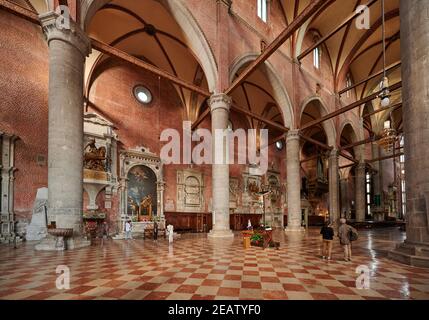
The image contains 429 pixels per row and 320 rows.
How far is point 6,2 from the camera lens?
744cm

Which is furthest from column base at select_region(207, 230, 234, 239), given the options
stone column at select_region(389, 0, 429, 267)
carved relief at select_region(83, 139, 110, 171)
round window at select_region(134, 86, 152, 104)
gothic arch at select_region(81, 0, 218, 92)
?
round window at select_region(134, 86, 152, 104)

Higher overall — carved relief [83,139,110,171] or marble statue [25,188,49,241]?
carved relief [83,139,110,171]

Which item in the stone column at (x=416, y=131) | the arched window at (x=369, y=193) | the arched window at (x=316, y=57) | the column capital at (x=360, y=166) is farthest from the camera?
the arched window at (x=369, y=193)

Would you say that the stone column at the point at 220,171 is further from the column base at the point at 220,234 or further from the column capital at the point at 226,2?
the column capital at the point at 226,2

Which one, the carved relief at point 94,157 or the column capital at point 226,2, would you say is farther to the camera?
the carved relief at point 94,157

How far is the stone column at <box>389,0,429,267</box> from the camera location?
606 cm

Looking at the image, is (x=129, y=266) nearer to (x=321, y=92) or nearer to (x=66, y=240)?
(x=66, y=240)

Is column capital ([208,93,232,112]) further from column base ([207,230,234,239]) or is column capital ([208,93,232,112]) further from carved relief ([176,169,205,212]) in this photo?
carved relief ([176,169,205,212])

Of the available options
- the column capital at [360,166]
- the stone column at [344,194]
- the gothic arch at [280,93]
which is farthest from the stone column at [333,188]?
the stone column at [344,194]

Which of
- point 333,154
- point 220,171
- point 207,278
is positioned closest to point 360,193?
point 333,154

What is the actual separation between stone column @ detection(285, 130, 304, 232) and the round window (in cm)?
1055

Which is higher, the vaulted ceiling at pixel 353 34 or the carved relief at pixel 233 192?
the vaulted ceiling at pixel 353 34

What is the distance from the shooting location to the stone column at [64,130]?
7.64m

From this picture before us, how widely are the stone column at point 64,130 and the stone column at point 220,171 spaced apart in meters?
6.19
